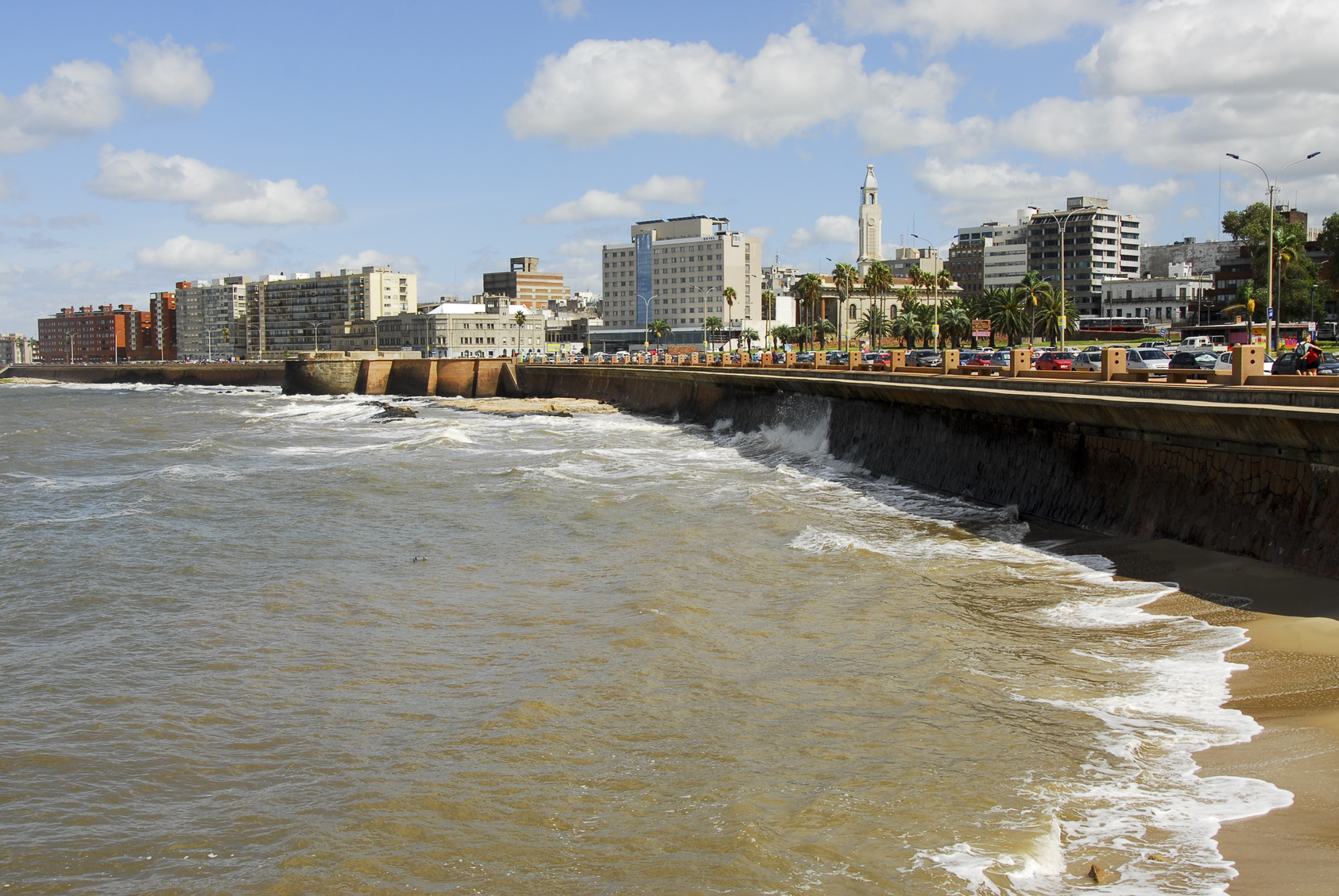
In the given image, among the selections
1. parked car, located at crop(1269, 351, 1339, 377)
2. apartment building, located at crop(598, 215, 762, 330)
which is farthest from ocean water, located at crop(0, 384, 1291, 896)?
apartment building, located at crop(598, 215, 762, 330)

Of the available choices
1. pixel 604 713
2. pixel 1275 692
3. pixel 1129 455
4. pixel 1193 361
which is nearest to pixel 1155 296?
pixel 1193 361

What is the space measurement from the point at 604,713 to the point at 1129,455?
11156 mm

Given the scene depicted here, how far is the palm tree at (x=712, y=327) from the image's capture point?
156 m

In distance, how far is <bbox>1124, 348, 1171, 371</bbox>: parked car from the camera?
116 feet

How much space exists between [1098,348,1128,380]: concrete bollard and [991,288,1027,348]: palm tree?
2897 inches

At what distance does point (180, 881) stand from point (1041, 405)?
Result: 16647mm

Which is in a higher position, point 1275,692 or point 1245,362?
point 1245,362

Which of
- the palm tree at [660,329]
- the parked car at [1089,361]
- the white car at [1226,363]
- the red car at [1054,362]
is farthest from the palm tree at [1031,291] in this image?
the palm tree at [660,329]

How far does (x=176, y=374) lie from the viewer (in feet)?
473

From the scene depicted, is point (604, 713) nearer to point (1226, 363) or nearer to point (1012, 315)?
point (1226, 363)

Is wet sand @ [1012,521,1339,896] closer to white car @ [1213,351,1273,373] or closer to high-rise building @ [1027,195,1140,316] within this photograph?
white car @ [1213,351,1273,373]

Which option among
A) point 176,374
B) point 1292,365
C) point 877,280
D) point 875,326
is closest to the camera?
point 1292,365

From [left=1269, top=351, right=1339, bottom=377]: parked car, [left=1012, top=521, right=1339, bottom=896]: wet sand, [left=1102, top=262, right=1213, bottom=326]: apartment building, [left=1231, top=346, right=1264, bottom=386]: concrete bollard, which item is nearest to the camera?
[left=1012, top=521, right=1339, bottom=896]: wet sand

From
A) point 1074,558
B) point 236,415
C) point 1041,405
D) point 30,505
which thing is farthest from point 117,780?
A: point 236,415
